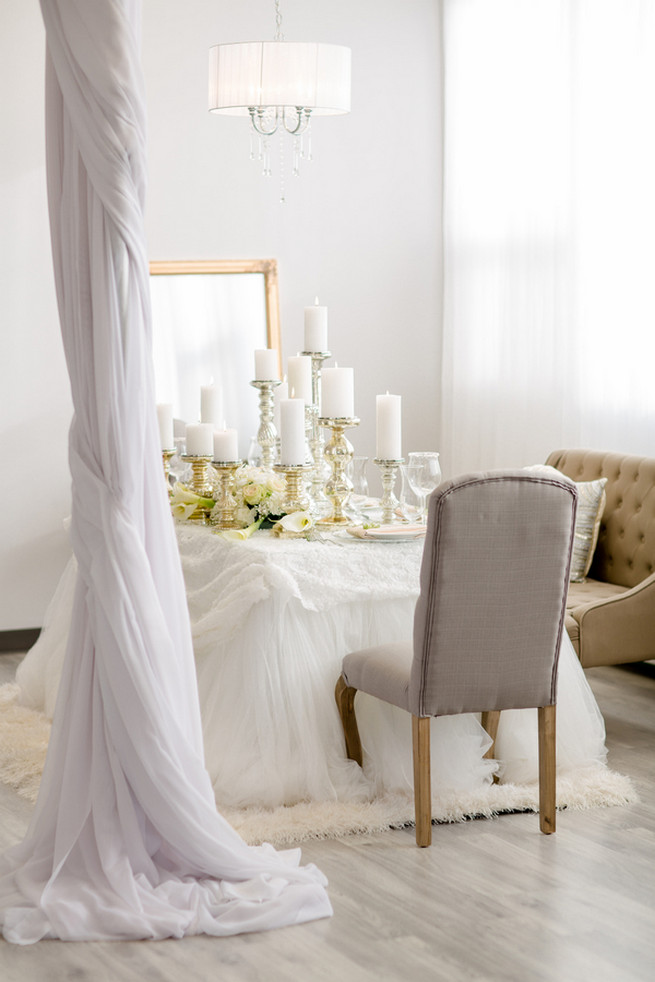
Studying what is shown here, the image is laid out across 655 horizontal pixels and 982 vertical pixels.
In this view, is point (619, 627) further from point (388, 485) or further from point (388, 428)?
point (388, 428)

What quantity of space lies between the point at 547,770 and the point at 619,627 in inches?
40.2

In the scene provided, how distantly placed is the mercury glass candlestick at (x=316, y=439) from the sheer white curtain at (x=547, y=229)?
142 centimetres

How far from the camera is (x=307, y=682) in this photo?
347 cm

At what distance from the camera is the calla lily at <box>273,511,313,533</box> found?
3.69m

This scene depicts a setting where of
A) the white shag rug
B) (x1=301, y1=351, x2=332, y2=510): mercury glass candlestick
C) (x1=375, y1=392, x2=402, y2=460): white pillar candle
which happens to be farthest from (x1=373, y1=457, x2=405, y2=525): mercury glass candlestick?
the white shag rug

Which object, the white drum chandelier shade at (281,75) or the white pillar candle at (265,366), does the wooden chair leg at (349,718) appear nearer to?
the white pillar candle at (265,366)

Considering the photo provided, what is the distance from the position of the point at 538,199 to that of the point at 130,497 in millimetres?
3341

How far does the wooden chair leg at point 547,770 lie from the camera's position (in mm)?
3256

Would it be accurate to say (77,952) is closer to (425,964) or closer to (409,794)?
(425,964)

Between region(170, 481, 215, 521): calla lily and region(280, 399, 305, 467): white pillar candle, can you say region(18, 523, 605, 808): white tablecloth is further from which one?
region(170, 481, 215, 521): calla lily

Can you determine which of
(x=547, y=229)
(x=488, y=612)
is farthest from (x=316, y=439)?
(x=547, y=229)

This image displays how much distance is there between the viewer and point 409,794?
3.48 meters

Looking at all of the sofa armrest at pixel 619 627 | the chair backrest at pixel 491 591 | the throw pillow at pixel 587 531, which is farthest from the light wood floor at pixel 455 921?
the throw pillow at pixel 587 531

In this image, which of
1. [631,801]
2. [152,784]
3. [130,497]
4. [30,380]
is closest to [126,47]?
[130,497]
